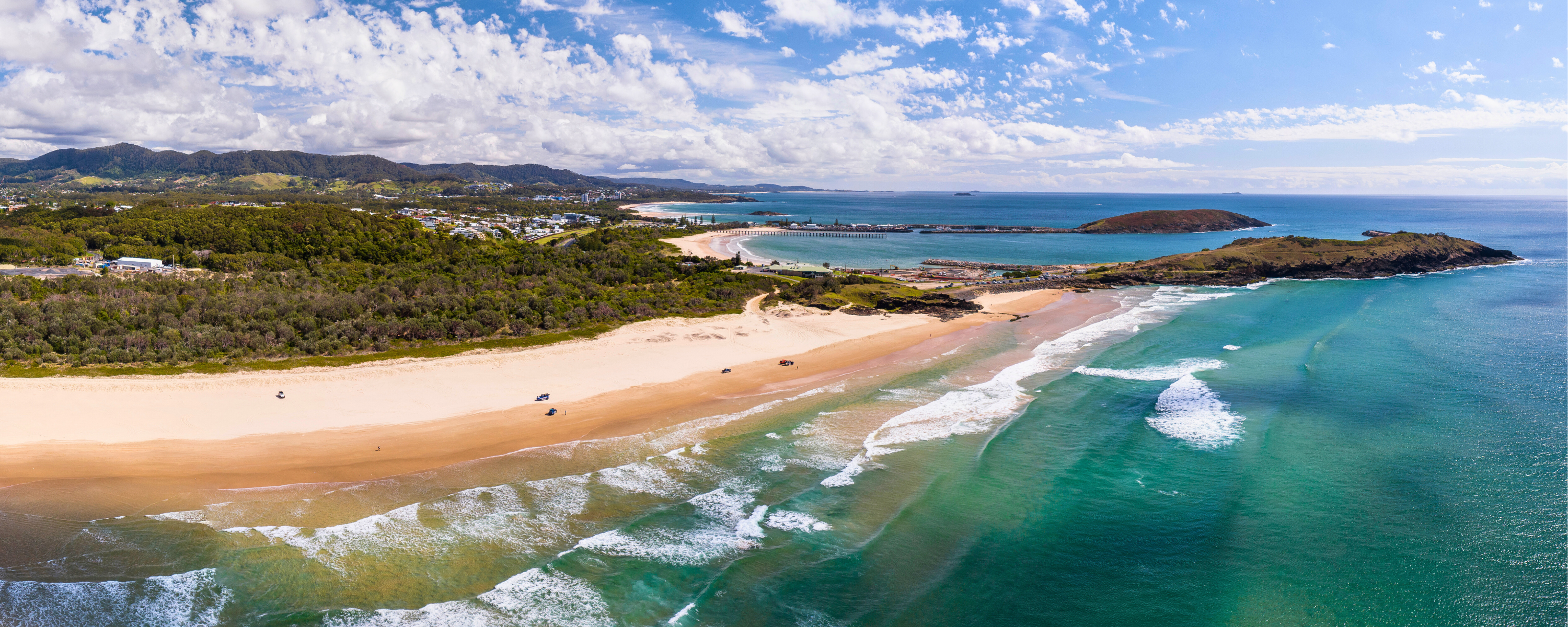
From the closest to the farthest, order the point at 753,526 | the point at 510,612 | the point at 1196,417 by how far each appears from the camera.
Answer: the point at 510,612 → the point at 753,526 → the point at 1196,417

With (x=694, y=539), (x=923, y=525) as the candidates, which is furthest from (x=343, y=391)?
(x=923, y=525)

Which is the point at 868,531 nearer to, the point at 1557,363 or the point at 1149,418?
the point at 1149,418

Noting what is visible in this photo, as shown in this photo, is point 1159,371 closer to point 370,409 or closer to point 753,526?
point 753,526

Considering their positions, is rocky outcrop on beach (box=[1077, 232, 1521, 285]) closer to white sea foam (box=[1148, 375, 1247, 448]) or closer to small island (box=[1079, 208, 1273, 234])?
white sea foam (box=[1148, 375, 1247, 448])

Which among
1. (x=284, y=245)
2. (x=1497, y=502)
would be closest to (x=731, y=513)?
(x=1497, y=502)

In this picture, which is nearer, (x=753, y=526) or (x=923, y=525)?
(x=753, y=526)

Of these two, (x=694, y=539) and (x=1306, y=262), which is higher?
(x=1306, y=262)
